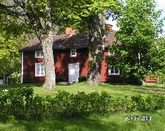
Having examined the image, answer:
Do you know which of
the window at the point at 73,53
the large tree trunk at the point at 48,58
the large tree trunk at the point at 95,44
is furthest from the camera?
the window at the point at 73,53

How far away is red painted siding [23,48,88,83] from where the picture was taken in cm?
5953

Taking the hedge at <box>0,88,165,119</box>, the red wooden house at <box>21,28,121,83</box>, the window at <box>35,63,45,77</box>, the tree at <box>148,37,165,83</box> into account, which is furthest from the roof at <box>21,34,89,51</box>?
the hedge at <box>0,88,165,119</box>

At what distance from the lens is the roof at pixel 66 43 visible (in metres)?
59.6

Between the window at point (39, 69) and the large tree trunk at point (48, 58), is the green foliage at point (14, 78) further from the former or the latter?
the large tree trunk at point (48, 58)

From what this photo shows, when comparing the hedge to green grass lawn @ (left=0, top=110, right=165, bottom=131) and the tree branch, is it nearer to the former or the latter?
green grass lawn @ (left=0, top=110, right=165, bottom=131)

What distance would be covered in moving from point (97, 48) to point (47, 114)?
1043 inches

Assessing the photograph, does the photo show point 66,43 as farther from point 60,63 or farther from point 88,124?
point 88,124

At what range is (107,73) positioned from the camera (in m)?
57.3

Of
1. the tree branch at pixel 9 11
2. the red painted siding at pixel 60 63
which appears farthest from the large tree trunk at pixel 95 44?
the red painted siding at pixel 60 63

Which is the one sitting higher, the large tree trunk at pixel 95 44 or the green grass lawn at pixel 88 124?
the large tree trunk at pixel 95 44

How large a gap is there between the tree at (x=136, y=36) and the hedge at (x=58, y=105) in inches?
1110

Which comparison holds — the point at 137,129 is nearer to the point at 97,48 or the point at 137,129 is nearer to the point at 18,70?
the point at 97,48

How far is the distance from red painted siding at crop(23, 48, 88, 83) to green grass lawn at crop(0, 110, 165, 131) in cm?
4345

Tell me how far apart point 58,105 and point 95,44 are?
26.1 meters
